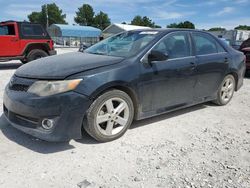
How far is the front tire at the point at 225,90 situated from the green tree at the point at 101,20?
8031 cm

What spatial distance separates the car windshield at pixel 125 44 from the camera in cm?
391

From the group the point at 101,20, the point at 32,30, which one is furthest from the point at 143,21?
the point at 32,30

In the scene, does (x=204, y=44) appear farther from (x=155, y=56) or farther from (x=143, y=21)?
(x=143, y=21)

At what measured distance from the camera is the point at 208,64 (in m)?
4.68

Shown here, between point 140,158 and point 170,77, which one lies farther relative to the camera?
point 170,77

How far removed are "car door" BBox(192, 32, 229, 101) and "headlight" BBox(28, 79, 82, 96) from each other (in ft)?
7.79

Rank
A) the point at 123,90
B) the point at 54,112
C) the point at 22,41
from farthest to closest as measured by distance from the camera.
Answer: the point at 22,41, the point at 123,90, the point at 54,112

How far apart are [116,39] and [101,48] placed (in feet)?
1.07

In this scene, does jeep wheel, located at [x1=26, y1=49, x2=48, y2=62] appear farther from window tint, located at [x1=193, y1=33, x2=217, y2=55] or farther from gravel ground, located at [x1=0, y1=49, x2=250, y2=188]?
window tint, located at [x1=193, y1=33, x2=217, y2=55]

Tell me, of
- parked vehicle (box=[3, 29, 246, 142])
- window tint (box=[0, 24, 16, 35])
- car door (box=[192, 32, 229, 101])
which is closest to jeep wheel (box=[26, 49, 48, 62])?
window tint (box=[0, 24, 16, 35])

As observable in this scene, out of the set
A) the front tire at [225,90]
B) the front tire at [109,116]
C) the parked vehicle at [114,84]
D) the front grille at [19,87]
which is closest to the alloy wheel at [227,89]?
the front tire at [225,90]

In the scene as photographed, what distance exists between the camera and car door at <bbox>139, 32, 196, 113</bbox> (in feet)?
12.3

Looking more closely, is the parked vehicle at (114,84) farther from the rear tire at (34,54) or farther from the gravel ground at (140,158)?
the rear tire at (34,54)

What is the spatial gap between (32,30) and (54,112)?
8968 millimetres
